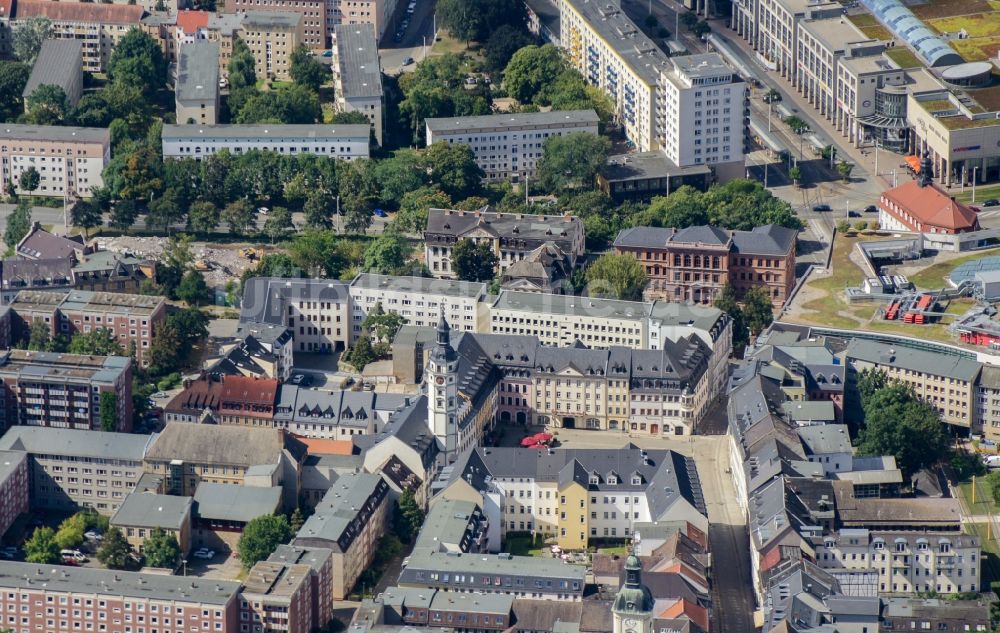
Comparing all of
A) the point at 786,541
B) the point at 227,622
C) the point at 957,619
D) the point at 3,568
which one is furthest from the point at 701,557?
the point at 3,568

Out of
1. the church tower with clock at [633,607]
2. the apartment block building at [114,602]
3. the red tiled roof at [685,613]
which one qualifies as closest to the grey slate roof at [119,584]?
the apartment block building at [114,602]

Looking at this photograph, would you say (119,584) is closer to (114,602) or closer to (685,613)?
(114,602)

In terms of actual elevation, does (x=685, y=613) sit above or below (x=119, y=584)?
above

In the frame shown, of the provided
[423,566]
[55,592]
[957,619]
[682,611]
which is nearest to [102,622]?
[55,592]

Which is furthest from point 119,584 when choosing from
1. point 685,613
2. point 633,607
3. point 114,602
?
point 633,607

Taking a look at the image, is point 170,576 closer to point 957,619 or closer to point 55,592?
point 55,592
